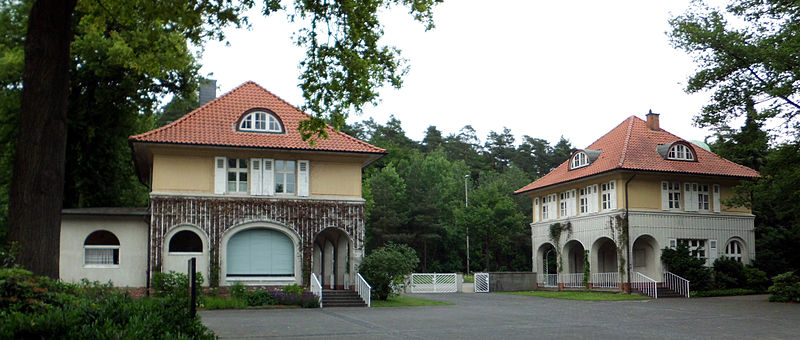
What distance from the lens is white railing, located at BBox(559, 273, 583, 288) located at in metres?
38.4

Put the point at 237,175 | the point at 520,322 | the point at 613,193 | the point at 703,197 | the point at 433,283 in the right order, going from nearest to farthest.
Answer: the point at 520,322 < the point at 237,175 < the point at 613,193 < the point at 703,197 < the point at 433,283

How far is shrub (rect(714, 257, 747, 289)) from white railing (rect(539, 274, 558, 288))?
9.31 meters

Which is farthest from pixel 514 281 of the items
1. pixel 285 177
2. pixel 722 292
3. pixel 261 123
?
pixel 261 123

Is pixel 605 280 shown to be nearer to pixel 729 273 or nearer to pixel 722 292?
pixel 722 292

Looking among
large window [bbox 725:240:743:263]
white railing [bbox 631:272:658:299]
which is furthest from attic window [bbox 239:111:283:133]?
large window [bbox 725:240:743:263]

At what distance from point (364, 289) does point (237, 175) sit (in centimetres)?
668

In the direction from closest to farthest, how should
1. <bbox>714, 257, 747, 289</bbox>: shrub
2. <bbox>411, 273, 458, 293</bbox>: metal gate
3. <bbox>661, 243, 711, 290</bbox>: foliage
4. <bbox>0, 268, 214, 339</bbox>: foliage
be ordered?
<bbox>0, 268, 214, 339</bbox>: foliage
<bbox>661, 243, 711, 290</bbox>: foliage
<bbox>714, 257, 747, 289</bbox>: shrub
<bbox>411, 273, 458, 293</bbox>: metal gate

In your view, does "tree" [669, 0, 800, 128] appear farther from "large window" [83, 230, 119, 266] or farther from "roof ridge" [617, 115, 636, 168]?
"large window" [83, 230, 119, 266]

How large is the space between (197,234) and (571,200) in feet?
67.1

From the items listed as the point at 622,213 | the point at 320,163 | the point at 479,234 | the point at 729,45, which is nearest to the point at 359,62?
the point at 320,163

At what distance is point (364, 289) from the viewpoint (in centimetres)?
2720

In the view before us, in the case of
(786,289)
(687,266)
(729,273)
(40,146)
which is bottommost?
(786,289)

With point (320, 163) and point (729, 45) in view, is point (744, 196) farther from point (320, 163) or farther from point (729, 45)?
point (320, 163)

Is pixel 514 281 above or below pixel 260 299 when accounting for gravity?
below
